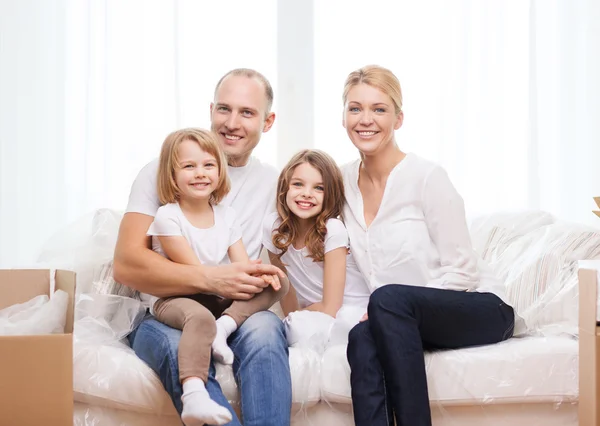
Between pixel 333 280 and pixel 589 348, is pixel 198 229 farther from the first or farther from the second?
A: pixel 589 348

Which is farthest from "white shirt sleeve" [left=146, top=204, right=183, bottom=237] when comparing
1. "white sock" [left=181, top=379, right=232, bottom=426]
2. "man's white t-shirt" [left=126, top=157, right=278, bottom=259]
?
"white sock" [left=181, top=379, right=232, bottom=426]

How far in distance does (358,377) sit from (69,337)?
63 cm

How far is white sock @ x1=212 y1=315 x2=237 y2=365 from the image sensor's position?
169 centimetres

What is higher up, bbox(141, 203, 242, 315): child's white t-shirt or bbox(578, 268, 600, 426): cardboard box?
bbox(141, 203, 242, 315): child's white t-shirt

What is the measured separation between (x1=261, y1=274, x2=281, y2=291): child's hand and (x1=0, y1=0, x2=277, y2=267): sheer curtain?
1.61 m

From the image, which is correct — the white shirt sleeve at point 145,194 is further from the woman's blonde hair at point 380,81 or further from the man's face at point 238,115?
the woman's blonde hair at point 380,81

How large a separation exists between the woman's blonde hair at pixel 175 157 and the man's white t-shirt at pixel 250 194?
57 mm

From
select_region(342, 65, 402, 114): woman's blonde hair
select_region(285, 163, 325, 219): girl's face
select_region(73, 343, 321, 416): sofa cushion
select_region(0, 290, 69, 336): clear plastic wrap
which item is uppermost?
select_region(342, 65, 402, 114): woman's blonde hair

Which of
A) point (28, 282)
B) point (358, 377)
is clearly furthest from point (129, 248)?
point (358, 377)

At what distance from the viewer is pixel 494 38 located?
341 cm

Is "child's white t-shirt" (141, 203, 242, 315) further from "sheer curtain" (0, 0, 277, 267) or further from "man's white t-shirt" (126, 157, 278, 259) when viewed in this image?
"sheer curtain" (0, 0, 277, 267)

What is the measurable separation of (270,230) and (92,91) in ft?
5.04

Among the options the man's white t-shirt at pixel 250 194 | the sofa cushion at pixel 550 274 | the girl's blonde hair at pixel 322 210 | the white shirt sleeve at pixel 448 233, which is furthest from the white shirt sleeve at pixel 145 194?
the sofa cushion at pixel 550 274

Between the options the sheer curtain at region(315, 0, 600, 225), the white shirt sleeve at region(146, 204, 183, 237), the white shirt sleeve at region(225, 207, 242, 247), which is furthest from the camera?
the sheer curtain at region(315, 0, 600, 225)
